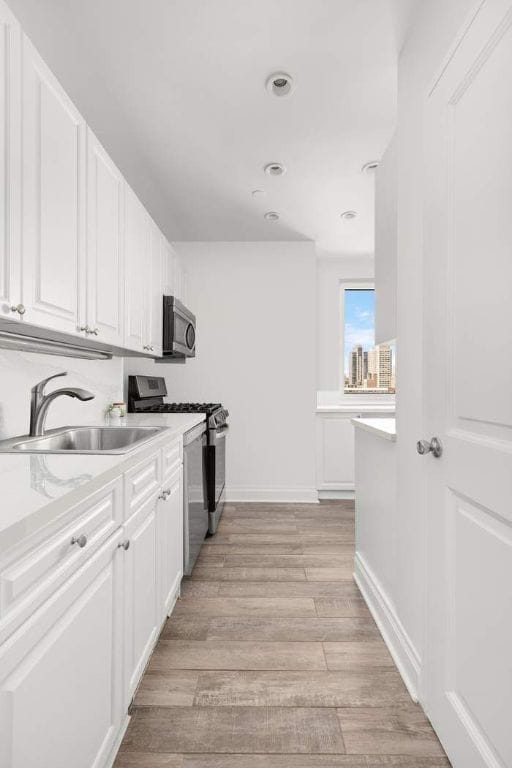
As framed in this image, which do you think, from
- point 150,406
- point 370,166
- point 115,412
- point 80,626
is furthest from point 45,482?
point 370,166

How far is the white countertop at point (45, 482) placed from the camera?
75cm

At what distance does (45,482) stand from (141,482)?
514 millimetres

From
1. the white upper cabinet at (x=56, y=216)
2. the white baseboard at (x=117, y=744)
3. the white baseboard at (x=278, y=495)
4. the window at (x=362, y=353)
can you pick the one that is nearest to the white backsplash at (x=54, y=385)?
the white upper cabinet at (x=56, y=216)

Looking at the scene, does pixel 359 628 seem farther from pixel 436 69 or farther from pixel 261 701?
pixel 436 69

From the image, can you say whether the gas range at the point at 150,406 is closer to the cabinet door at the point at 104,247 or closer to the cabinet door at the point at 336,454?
the cabinet door at the point at 104,247

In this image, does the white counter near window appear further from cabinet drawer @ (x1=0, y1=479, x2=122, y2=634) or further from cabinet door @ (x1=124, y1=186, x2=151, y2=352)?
cabinet drawer @ (x1=0, y1=479, x2=122, y2=634)

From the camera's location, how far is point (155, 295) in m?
2.90

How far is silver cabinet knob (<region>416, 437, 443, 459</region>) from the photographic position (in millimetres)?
1367

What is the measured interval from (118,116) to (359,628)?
2.83 meters

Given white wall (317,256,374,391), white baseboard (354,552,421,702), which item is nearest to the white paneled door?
white baseboard (354,552,421,702)

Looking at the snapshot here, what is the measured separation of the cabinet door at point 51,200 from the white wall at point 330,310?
→ 3.34m

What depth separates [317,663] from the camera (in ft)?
5.71

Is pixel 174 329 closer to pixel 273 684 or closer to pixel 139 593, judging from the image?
pixel 139 593

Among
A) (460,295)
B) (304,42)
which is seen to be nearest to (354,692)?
(460,295)
